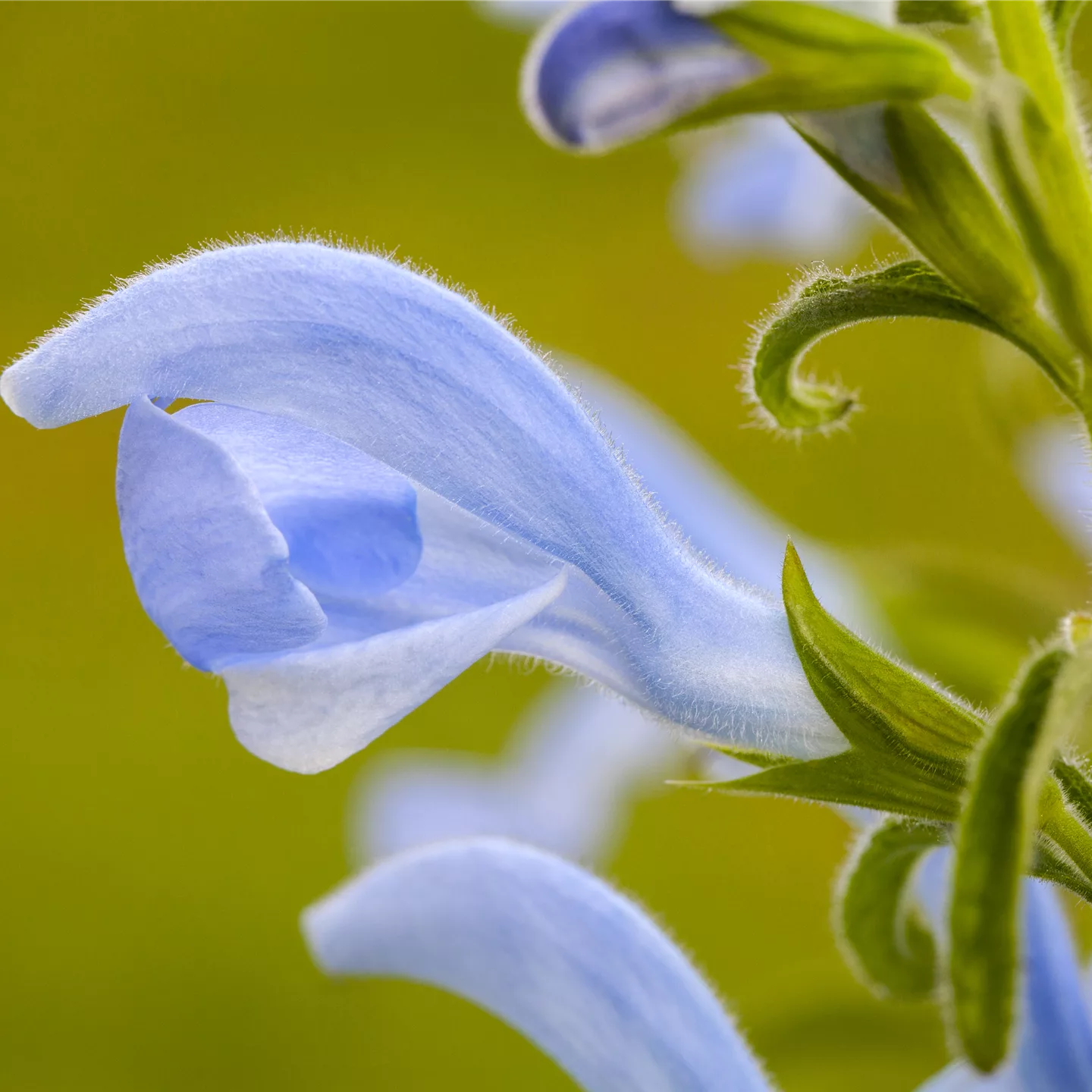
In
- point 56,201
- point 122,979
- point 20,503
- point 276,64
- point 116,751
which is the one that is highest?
point 276,64

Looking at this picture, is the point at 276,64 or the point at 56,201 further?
the point at 276,64

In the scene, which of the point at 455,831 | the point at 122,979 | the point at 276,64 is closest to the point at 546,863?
the point at 455,831

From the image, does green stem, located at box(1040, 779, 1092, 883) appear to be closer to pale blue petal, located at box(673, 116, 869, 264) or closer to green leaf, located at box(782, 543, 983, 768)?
green leaf, located at box(782, 543, 983, 768)

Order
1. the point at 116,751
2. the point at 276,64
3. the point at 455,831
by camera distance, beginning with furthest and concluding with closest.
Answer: the point at 276,64
the point at 116,751
the point at 455,831

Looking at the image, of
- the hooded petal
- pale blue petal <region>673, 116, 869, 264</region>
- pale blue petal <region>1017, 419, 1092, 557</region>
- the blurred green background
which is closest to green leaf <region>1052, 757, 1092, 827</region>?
the hooded petal

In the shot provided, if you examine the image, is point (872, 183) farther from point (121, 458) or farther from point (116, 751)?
point (116, 751)

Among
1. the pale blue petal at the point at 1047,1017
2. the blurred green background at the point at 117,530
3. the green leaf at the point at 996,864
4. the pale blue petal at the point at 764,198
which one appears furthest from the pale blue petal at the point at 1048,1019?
the blurred green background at the point at 117,530
